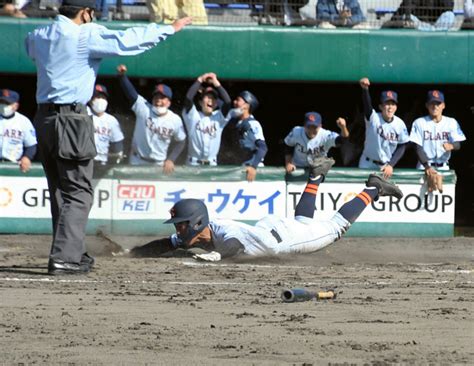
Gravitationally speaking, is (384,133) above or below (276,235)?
above

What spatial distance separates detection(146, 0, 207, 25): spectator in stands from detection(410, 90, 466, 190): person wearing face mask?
10.5ft

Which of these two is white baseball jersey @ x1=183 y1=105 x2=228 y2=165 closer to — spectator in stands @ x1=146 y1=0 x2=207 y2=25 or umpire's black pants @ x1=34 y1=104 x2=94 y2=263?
spectator in stands @ x1=146 y1=0 x2=207 y2=25

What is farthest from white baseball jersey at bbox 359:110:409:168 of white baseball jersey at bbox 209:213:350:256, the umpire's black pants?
the umpire's black pants

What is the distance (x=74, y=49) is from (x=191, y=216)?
1.95 m

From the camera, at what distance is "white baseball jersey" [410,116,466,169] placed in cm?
1368

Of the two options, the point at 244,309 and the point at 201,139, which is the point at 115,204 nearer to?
the point at 201,139

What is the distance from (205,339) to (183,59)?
9.42 metres

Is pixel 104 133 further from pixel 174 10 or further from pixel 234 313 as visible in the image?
pixel 234 313

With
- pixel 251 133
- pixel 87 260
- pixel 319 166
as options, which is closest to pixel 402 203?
pixel 251 133

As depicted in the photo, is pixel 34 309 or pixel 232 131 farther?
pixel 232 131

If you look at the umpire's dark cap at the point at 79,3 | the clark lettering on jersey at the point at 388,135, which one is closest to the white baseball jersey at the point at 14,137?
the clark lettering on jersey at the point at 388,135

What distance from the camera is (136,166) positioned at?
13.1 metres

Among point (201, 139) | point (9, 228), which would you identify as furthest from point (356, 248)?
point (9, 228)

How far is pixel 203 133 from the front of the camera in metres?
13.7
